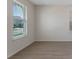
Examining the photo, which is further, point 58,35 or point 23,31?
point 58,35

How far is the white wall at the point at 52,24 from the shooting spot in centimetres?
866

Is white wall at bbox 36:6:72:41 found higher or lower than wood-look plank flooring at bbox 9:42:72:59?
higher

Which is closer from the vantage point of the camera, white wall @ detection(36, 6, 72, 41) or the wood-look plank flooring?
the wood-look plank flooring

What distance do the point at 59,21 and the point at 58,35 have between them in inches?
36.9

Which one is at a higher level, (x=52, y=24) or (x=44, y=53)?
(x=52, y=24)

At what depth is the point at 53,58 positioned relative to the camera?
4.14 m

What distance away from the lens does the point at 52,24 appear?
881cm

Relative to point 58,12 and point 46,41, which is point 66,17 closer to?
point 58,12

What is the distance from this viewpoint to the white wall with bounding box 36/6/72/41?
28.4 feet

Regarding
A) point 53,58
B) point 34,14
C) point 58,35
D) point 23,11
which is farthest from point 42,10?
point 53,58

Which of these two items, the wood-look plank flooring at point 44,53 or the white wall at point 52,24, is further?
the white wall at point 52,24

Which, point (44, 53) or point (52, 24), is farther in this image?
point (52, 24)

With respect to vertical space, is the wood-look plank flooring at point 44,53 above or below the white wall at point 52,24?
below
